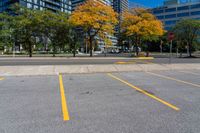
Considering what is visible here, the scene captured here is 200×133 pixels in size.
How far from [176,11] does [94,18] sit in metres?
85.5

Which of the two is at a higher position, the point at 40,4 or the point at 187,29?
the point at 40,4

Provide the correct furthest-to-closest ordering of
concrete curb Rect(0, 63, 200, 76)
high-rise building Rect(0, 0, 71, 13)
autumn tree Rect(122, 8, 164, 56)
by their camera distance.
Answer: high-rise building Rect(0, 0, 71, 13) → autumn tree Rect(122, 8, 164, 56) → concrete curb Rect(0, 63, 200, 76)

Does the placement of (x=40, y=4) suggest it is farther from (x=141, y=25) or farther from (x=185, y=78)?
(x=185, y=78)

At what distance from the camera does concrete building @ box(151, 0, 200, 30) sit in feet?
326

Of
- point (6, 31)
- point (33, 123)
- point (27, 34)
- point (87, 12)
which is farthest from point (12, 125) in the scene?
point (6, 31)

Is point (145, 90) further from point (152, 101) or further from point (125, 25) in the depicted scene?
point (125, 25)

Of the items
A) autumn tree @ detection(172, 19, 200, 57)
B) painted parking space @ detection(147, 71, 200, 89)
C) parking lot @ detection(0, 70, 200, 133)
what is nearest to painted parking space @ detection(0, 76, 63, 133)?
parking lot @ detection(0, 70, 200, 133)

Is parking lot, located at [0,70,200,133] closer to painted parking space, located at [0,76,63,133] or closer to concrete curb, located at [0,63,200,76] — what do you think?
painted parking space, located at [0,76,63,133]

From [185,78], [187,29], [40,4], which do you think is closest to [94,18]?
[185,78]

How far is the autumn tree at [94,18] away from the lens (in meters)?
32.2

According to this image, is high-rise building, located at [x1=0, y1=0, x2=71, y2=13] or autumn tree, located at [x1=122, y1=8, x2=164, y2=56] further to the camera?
high-rise building, located at [x1=0, y1=0, x2=71, y2=13]

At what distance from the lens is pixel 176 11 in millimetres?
105125

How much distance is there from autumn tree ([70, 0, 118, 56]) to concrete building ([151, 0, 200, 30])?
78138 millimetres

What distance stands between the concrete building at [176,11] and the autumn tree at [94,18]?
7814cm
